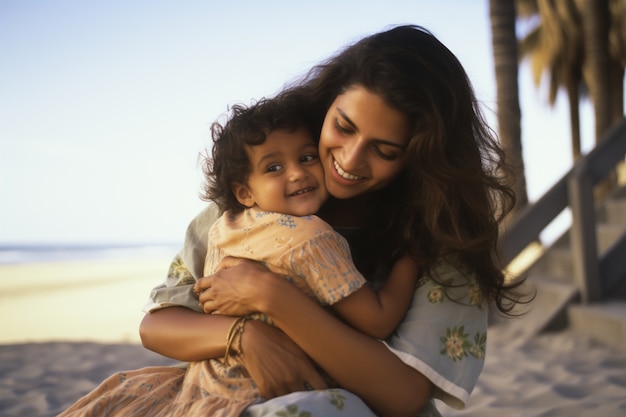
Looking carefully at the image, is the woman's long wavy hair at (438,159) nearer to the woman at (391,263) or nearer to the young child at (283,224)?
the woman at (391,263)

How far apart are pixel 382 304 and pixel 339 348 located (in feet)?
0.70

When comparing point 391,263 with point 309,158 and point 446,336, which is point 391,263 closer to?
point 446,336

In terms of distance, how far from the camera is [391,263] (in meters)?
2.21

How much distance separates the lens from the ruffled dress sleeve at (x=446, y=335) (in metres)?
1.94

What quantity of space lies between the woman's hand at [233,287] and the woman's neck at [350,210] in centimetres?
50

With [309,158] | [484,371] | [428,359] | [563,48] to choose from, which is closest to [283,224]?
[309,158]

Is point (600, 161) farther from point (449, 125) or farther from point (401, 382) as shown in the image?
point (401, 382)

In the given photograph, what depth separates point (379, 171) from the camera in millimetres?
2174

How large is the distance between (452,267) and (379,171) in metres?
0.40

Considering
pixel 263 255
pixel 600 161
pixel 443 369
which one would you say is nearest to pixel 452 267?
pixel 443 369

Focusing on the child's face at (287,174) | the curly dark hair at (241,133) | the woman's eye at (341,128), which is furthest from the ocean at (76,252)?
the woman's eye at (341,128)

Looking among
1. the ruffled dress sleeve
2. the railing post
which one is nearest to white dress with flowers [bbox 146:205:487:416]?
the ruffled dress sleeve

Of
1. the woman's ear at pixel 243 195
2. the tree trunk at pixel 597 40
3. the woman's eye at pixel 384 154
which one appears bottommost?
the tree trunk at pixel 597 40

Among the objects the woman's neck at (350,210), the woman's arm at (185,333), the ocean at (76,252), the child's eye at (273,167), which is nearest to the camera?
the woman's arm at (185,333)
